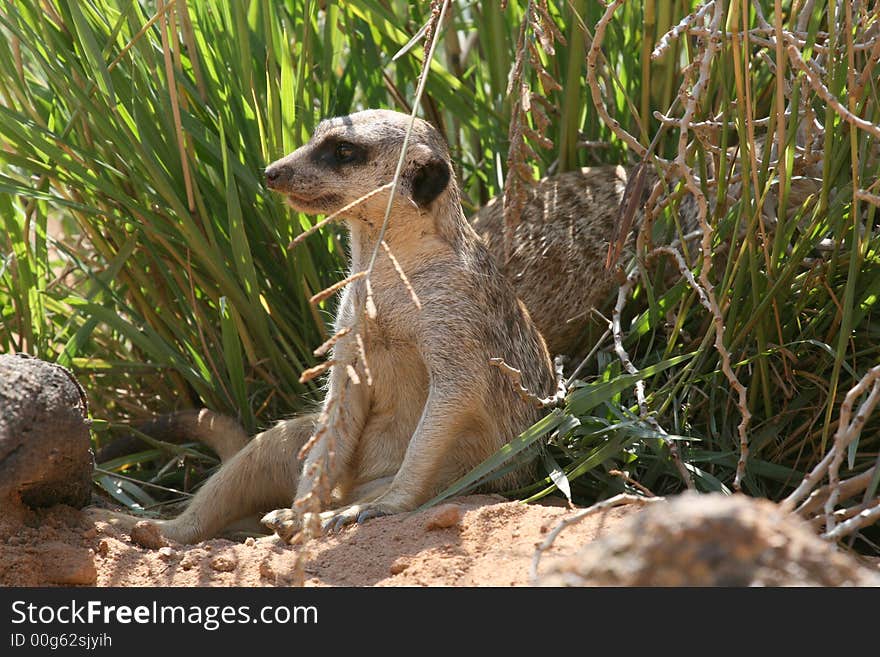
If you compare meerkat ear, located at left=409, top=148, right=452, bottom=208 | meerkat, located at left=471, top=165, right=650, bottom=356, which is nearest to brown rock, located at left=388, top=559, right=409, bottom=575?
meerkat ear, located at left=409, top=148, right=452, bottom=208

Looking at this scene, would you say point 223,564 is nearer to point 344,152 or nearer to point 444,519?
point 444,519

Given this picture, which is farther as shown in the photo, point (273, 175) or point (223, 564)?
point (273, 175)

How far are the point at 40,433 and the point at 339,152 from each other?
99 centimetres

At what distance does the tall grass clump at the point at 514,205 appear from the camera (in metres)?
2.46

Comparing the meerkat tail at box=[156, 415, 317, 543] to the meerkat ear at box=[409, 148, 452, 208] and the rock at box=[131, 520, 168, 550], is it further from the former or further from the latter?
the meerkat ear at box=[409, 148, 452, 208]

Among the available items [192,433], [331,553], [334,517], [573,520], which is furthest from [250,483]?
[573,520]

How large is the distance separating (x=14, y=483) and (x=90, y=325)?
0.95 meters

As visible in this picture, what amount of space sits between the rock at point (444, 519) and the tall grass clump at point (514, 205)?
0.58ft

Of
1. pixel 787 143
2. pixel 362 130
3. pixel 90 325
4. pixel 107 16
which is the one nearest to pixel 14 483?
pixel 90 325

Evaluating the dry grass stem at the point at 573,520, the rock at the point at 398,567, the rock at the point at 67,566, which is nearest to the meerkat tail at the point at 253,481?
the rock at the point at 67,566

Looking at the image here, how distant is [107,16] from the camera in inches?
120

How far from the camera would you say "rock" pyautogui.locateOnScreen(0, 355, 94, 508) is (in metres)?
2.15

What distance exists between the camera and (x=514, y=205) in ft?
7.70

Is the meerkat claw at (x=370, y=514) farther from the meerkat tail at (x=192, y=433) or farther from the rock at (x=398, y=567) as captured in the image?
the meerkat tail at (x=192, y=433)
